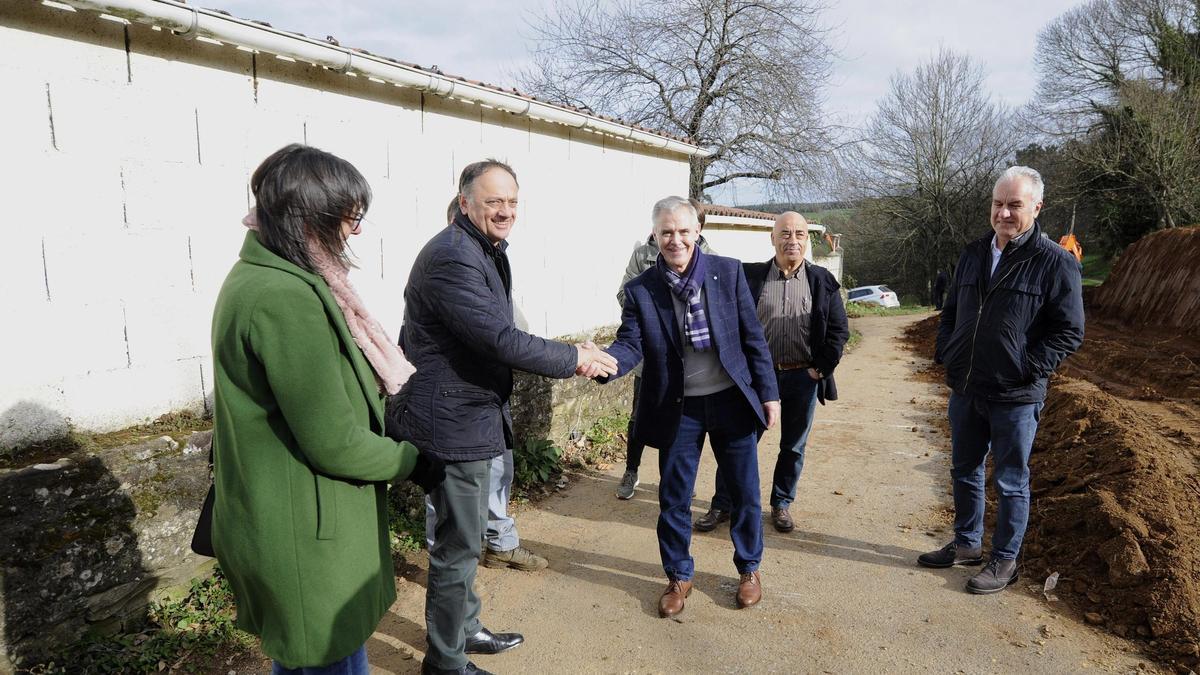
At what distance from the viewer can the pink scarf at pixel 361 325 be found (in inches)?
69.6

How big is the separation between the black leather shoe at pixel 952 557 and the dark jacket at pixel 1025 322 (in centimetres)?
98

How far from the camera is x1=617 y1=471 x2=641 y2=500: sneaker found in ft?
16.7

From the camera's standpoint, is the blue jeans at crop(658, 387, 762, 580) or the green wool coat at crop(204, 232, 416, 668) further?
the blue jeans at crop(658, 387, 762, 580)

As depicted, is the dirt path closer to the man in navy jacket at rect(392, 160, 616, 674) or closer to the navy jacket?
the man in navy jacket at rect(392, 160, 616, 674)

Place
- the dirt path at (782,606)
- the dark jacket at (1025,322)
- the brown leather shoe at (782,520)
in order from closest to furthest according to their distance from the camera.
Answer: the dirt path at (782,606) < the dark jacket at (1025,322) < the brown leather shoe at (782,520)

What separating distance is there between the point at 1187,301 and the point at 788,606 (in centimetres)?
1191

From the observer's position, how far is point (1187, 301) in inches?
447

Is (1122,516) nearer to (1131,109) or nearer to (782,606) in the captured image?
(782,606)

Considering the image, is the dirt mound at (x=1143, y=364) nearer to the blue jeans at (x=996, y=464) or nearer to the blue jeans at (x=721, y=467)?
the blue jeans at (x=996, y=464)

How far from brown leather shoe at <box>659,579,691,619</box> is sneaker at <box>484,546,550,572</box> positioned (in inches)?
32.1

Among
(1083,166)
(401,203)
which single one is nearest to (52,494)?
(401,203)

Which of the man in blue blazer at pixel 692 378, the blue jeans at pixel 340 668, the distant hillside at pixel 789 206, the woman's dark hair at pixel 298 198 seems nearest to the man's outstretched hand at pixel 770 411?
the man in blue blazer at pixel 692 378

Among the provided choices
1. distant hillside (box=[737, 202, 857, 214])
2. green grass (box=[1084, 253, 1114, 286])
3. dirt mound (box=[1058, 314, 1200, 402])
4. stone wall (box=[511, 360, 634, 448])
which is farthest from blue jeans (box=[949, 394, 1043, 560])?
green grass (box=[1084, 253, 1114, 286])

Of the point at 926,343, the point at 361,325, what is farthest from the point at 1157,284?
the point at 361,325
